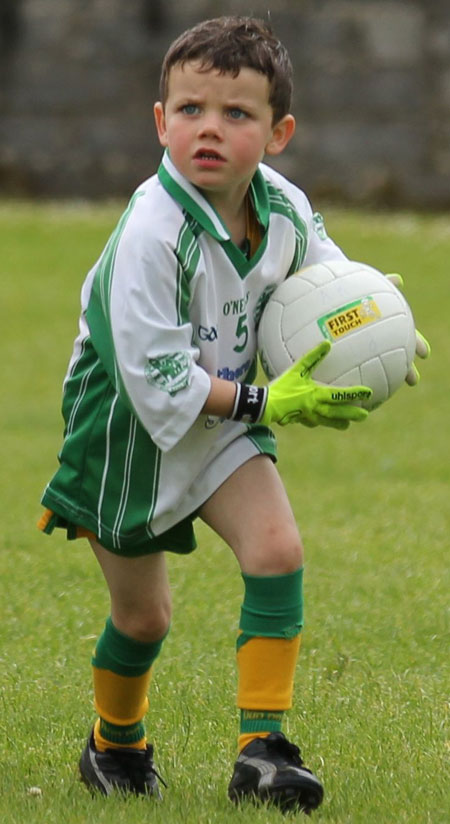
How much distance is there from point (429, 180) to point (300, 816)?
1719cm

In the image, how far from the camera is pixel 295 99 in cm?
1992

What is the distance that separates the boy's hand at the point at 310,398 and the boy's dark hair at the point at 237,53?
2.03 feet

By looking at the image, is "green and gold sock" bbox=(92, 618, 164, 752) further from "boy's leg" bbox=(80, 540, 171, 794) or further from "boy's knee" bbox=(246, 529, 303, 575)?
"boy's knee" bbox=(246, 529, 303, 575)

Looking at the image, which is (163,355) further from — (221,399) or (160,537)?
(160,537)

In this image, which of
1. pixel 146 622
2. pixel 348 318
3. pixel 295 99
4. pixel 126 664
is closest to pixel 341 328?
pixel 348 318

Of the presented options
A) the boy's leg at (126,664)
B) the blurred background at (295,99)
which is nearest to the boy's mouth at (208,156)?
the boy's leg at (126,664)

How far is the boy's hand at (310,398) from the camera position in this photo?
371 centimetres

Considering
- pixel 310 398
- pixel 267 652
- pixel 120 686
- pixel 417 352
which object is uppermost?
pixel 310 398

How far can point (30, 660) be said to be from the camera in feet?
17.4

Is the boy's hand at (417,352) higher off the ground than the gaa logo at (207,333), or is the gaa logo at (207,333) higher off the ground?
the gaa logo at (207,333)

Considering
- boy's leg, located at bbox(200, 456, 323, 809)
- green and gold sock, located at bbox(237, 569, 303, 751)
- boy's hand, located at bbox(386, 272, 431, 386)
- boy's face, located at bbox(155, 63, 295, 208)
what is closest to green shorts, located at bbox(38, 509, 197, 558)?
boy's leg, located at bbox(200, 456, 323, 809)

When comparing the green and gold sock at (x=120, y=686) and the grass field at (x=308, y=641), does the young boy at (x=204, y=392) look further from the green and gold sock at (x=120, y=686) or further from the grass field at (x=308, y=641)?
the grass field at (x=308, y=641)

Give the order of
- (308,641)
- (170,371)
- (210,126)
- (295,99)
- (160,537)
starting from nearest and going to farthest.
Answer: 1. (170,371)
2. (210,126)
3. (160,537)
4. (308,641)
5. (295,99)

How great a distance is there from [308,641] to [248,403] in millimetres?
2108
